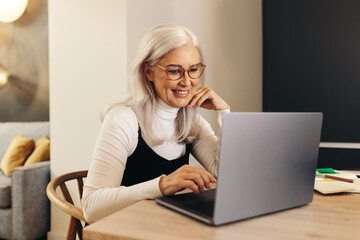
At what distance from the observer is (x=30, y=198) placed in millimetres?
2391

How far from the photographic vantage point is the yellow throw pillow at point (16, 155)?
284 centimetres

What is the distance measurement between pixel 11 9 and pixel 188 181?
3.37 meters

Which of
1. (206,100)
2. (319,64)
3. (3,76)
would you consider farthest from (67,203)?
(3,76)

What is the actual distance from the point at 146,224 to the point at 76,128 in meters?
1.82

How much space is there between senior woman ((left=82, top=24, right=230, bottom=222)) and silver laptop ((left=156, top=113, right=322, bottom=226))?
0.31 m

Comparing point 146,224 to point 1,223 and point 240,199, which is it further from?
point 1,223

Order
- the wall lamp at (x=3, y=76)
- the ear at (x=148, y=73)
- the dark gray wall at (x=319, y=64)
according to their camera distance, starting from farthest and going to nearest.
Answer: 1. the wall lamp at (x=3, y=76)
2. the dark gray wall at (x=319, y=64)
3. the ear at (x=148, y=73)

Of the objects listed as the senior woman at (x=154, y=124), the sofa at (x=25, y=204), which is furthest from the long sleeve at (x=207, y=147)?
the sofa at (x=25, y=204)

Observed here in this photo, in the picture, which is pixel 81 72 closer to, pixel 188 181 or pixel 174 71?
pixel 174 71

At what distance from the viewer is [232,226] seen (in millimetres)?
650

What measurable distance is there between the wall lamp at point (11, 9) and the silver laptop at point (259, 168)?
3342mm

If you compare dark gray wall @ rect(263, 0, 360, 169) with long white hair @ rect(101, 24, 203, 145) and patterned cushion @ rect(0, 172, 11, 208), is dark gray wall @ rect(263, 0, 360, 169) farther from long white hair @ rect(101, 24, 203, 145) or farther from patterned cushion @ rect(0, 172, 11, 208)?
patterned cushion @ rect(0, 172, 11, 208)

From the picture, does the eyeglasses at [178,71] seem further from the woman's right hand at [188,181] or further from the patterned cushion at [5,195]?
the patterned cushion at [5,195]

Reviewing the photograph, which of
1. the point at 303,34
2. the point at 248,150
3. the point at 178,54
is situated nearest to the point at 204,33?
the point at 303,34
